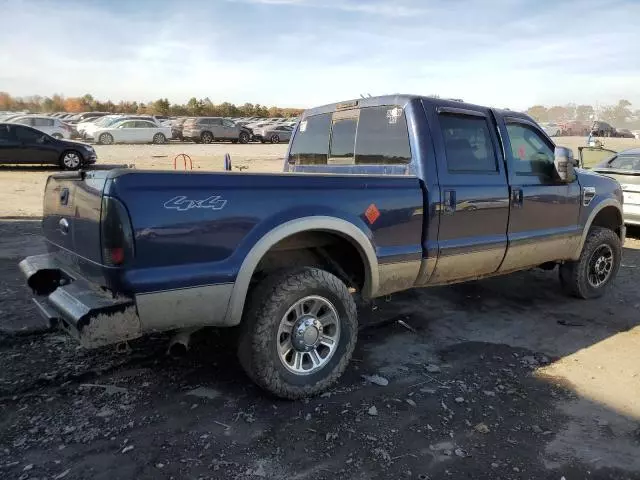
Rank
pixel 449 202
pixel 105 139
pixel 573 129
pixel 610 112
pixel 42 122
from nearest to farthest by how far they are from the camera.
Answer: pixel 449 202 < pixel 42 122 < pixel 105 139 < pixel 573 129 < pixel 610 112

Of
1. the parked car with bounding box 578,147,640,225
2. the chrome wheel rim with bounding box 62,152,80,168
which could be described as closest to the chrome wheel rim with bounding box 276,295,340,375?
the parked car with bounding box 578,147,640,225

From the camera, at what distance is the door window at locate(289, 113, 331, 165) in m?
5.13

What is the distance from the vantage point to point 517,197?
187 inches

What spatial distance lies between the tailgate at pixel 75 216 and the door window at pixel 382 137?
2.28 meters

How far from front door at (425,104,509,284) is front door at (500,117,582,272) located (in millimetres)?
148

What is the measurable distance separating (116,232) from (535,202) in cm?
371

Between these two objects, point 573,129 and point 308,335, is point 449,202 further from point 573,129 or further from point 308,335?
point 573,129

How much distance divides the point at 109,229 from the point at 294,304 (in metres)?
1.20

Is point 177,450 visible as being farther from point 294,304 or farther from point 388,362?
point 388,362

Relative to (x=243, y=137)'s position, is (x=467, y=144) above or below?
above

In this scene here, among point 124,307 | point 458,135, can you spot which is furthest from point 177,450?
point 458,135

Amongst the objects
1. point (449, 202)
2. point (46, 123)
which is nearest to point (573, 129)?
point (46, 123)

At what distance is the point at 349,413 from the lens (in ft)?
11.1

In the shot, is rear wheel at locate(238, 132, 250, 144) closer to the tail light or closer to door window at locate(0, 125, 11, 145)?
door window at locate(0, 125, 11, 145)
